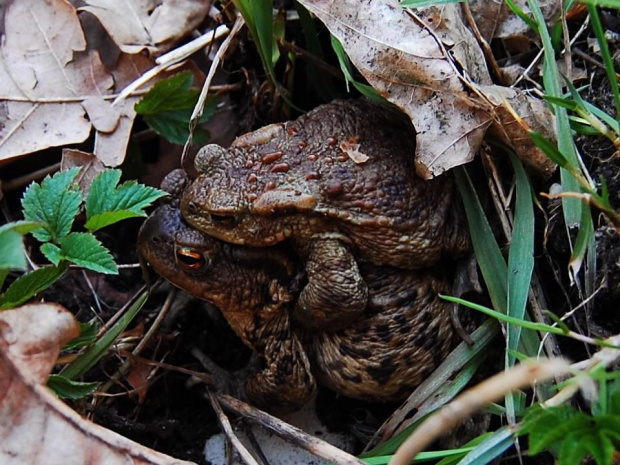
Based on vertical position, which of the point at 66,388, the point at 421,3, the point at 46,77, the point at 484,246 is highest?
the point at 421,3

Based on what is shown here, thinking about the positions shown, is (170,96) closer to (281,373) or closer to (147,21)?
(147,21)

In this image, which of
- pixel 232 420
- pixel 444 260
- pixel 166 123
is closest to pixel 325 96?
pixel 166 123

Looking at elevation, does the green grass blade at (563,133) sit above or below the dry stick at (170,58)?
below

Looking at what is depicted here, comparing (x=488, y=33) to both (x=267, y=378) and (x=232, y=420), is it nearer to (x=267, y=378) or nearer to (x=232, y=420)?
(x=267, y=378)

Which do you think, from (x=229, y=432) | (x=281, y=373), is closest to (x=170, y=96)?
(x=281, y=373)

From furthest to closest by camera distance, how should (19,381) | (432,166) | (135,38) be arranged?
(135,38) → (432,166) → (19,381)

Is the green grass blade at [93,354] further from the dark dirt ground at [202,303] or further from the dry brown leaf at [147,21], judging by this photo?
the dry brown leaf at [147,21]

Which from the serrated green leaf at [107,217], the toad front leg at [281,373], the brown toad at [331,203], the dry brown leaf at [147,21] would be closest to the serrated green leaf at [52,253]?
the serrated green leaf at [107,217]
